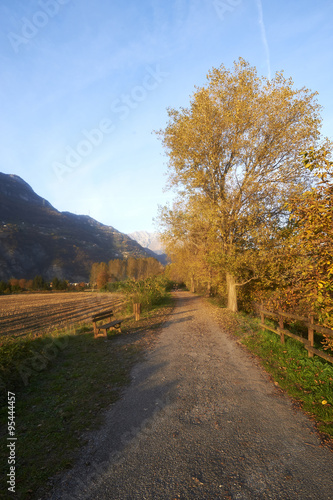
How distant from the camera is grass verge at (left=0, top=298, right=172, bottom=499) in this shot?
3.33 metres

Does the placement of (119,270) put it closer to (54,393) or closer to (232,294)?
(232,294)

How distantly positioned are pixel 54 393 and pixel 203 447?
378 cm

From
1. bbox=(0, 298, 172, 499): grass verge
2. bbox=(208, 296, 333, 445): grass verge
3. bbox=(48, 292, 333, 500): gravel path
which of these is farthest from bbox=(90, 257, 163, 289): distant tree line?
bbox=(48, 292, 333, 500): gravel path

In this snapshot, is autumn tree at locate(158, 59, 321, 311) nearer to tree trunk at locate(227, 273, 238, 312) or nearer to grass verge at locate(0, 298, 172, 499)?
tree trunk at locate(227, 273, 238, 312)

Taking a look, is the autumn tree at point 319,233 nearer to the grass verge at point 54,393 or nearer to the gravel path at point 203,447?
the gravel path at point 203,447

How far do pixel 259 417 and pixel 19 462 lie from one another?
4.00 metres

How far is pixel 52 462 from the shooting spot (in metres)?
3.34

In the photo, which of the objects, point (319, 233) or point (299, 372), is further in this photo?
point (299, 372)

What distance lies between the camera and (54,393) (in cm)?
552

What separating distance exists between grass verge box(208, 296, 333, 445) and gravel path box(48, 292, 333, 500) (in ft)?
0.85

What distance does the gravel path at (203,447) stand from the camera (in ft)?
9.39

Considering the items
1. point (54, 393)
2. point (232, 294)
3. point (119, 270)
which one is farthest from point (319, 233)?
point (119, 270)

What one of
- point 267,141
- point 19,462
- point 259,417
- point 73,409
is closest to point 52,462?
point 19,462

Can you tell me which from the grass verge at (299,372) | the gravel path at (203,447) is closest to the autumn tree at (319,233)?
the grass verge at (299,372)
